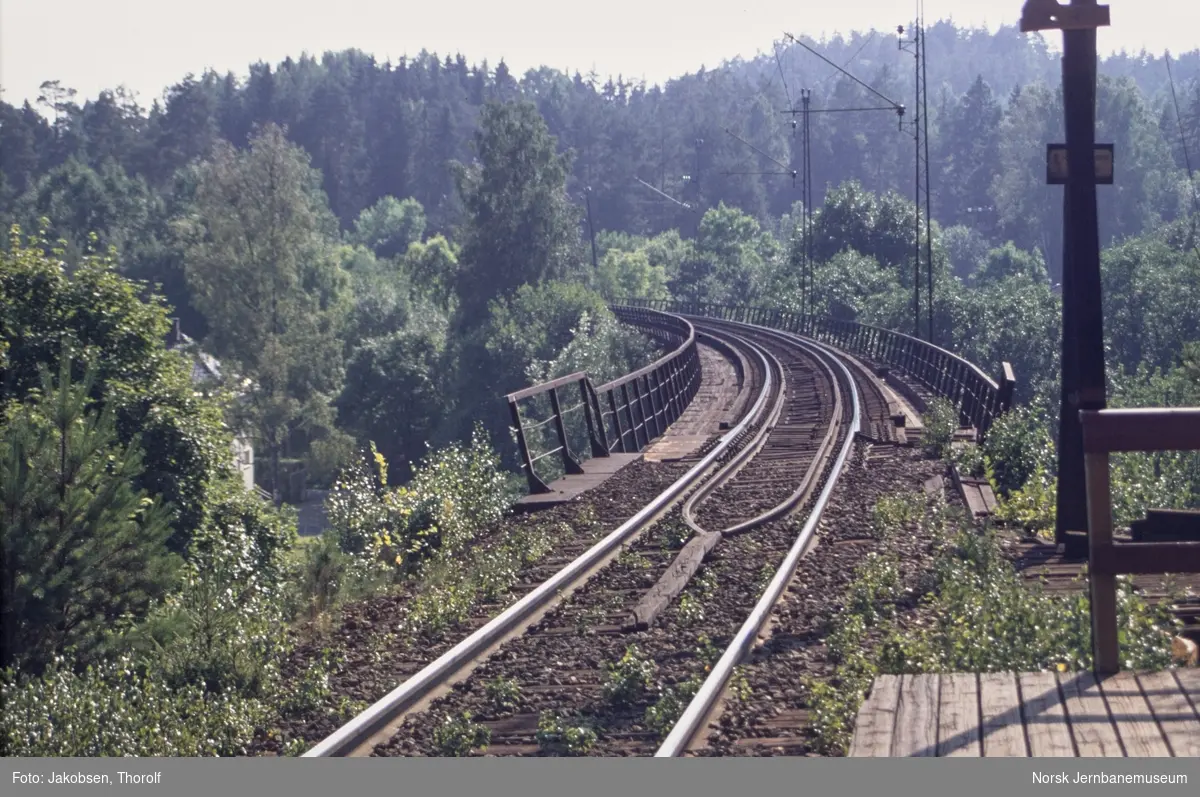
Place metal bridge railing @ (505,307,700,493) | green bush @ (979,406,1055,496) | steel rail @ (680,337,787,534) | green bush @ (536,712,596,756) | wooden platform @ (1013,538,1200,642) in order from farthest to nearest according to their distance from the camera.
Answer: metal bridge railing @ (505,307,700,493), green bush @ (979,406,1055,496), steel rail @ (680,337,787,534), wooden platform @ (1013,538,1200,642), green bush @ (536,712,596,756)

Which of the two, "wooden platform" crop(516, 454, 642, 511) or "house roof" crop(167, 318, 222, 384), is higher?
"wooden platform" crop(516, 454, 642, 511)

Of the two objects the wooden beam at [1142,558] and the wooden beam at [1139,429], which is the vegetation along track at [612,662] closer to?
the wooden beam at [1142,558]

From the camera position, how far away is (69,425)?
11266 millimetres

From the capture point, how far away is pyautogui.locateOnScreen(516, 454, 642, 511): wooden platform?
45.9 feet

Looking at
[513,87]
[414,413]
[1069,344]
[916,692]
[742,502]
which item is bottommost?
[414,413]

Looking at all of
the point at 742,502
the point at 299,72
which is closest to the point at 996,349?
the point at 742,502

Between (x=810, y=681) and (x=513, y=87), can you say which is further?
(x=513, y=87)

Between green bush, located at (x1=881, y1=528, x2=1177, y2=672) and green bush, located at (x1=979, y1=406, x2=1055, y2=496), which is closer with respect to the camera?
green bush, located at (x1=881, y1=528, x2=1177, y2=672)

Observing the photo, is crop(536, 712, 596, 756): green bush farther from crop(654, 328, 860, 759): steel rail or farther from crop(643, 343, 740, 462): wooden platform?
crop(643, 343, 740, 462): wooden platform

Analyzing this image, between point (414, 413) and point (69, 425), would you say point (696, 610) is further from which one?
point (414, 413)

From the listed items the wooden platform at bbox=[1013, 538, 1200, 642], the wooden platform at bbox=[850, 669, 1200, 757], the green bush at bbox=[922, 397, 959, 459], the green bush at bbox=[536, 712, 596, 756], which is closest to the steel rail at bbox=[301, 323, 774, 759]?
the green bush at bbox=[536, 712, 596, 756]

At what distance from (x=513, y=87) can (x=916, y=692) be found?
16904 cm

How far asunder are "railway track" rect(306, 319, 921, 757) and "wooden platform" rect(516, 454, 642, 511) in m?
1.13

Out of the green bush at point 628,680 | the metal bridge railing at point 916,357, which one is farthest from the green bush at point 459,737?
the metal bridge railing at point 916,357
